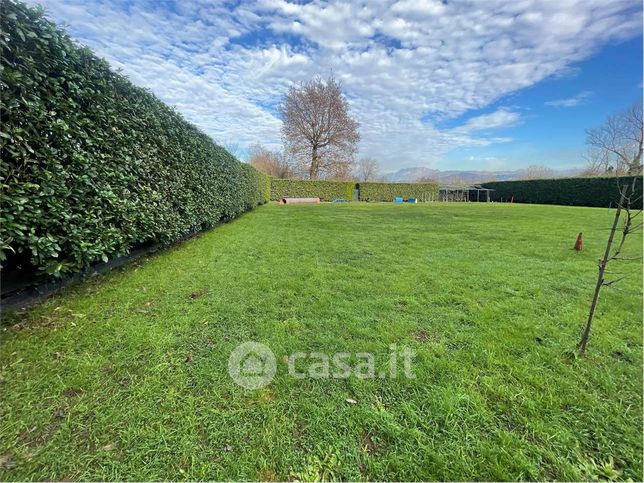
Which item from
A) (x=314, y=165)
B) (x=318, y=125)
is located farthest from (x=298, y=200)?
(x=318, y=125)

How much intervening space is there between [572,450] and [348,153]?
96.2ft

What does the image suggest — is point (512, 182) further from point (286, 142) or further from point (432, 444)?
point (432, 444)

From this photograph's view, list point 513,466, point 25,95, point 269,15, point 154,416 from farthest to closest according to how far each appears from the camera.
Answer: point 269,15, point 25,95, point 154,416, point 513,466

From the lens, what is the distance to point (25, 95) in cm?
204

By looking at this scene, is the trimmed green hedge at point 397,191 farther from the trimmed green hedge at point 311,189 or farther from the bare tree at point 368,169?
the bare tree at point 368,169

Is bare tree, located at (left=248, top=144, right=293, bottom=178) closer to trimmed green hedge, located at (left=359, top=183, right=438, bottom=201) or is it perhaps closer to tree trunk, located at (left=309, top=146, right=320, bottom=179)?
tree trunk, located at (left=309, top=146, right=320, bottom=179)

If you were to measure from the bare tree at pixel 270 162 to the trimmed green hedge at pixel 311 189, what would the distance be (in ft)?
18.0

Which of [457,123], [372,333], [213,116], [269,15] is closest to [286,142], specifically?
[213,116]

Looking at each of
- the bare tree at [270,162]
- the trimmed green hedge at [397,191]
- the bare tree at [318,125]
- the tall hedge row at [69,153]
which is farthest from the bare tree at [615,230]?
the bare tree at [270,162]

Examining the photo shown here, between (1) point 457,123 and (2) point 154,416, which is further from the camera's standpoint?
(1) point 457,123

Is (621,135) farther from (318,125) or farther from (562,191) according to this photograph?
(318,125)

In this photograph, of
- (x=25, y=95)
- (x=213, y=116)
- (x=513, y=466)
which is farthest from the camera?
(x=213, y=116)

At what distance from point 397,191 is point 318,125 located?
10684mm

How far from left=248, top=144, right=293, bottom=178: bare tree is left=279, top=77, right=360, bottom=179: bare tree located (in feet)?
10.1
